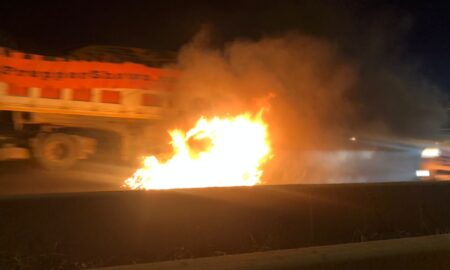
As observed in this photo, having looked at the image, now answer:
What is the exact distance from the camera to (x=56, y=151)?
15.1 meters

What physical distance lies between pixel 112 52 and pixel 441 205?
10316 mm

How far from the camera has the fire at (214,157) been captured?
11844mm

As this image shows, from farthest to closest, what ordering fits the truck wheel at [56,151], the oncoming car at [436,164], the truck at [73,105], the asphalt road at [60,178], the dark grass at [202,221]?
the truck wheel at [56,151]
the truck at [73,105]
the oncoming car at [436,164]
the asphalt road at [60,178]
the dark grass at [202,221]

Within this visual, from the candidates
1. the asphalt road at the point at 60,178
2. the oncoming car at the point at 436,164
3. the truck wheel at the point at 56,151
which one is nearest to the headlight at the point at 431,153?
the oncoming car at the point at 436,164

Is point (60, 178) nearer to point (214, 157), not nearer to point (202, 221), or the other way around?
point (214, 157)

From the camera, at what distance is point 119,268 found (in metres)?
4.54

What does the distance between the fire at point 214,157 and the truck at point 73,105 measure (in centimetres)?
216

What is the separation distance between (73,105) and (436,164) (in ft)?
30.8

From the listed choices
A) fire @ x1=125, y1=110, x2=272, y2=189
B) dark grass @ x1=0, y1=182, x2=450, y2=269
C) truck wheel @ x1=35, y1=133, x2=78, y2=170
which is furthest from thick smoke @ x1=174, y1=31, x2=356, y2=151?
dark grass @ x1=0, y1=182, x2=450, y2=269

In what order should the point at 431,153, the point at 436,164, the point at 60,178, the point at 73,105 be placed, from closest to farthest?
the point at 436,164, the point at 431,153, the point at 60,178, the point at 73,105

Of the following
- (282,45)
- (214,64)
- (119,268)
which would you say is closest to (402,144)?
(282,45)

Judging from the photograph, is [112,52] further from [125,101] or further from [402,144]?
[402,144]

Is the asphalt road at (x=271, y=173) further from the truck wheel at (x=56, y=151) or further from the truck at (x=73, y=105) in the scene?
the truck at (x=73, y=105)

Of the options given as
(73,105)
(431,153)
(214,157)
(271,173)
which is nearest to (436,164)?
(431,153)
